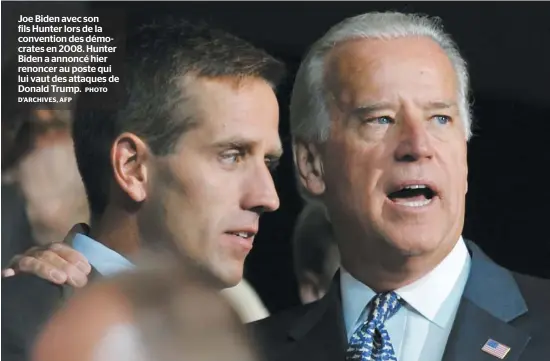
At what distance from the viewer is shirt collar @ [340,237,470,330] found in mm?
2152

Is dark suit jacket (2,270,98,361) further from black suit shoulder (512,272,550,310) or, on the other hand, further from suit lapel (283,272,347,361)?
black suit shoulder (512,272,550,310)

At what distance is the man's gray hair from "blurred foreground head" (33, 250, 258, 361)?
477 mm

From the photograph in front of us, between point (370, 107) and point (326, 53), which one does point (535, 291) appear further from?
point (326, 53)

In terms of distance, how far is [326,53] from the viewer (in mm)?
2236

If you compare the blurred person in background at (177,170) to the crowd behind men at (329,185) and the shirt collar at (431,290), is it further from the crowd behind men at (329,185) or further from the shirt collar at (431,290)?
the shirt collar at (431,290)

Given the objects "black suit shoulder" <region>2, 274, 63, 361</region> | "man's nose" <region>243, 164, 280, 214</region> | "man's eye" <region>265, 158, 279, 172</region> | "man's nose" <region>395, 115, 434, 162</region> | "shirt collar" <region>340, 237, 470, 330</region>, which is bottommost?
"black suit shoulder" <region>2, 274, 63, 361</region>

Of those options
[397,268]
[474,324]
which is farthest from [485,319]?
[397,268]

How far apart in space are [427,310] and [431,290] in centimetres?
5

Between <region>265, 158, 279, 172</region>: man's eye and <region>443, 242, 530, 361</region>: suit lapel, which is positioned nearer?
<region>443, 242, 530, 361</region>: suit lapel

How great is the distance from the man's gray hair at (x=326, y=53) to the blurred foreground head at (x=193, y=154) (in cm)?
6

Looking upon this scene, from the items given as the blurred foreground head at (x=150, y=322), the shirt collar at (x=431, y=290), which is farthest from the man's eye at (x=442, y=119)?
the blurred foreground head at (x=150, y=322)

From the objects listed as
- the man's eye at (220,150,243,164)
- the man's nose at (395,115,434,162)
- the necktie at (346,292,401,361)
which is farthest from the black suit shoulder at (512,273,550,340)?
the man's eye at (220,150,243,164)

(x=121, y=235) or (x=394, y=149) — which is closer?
(x=394, y=149)

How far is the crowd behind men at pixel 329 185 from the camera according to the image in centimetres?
214
